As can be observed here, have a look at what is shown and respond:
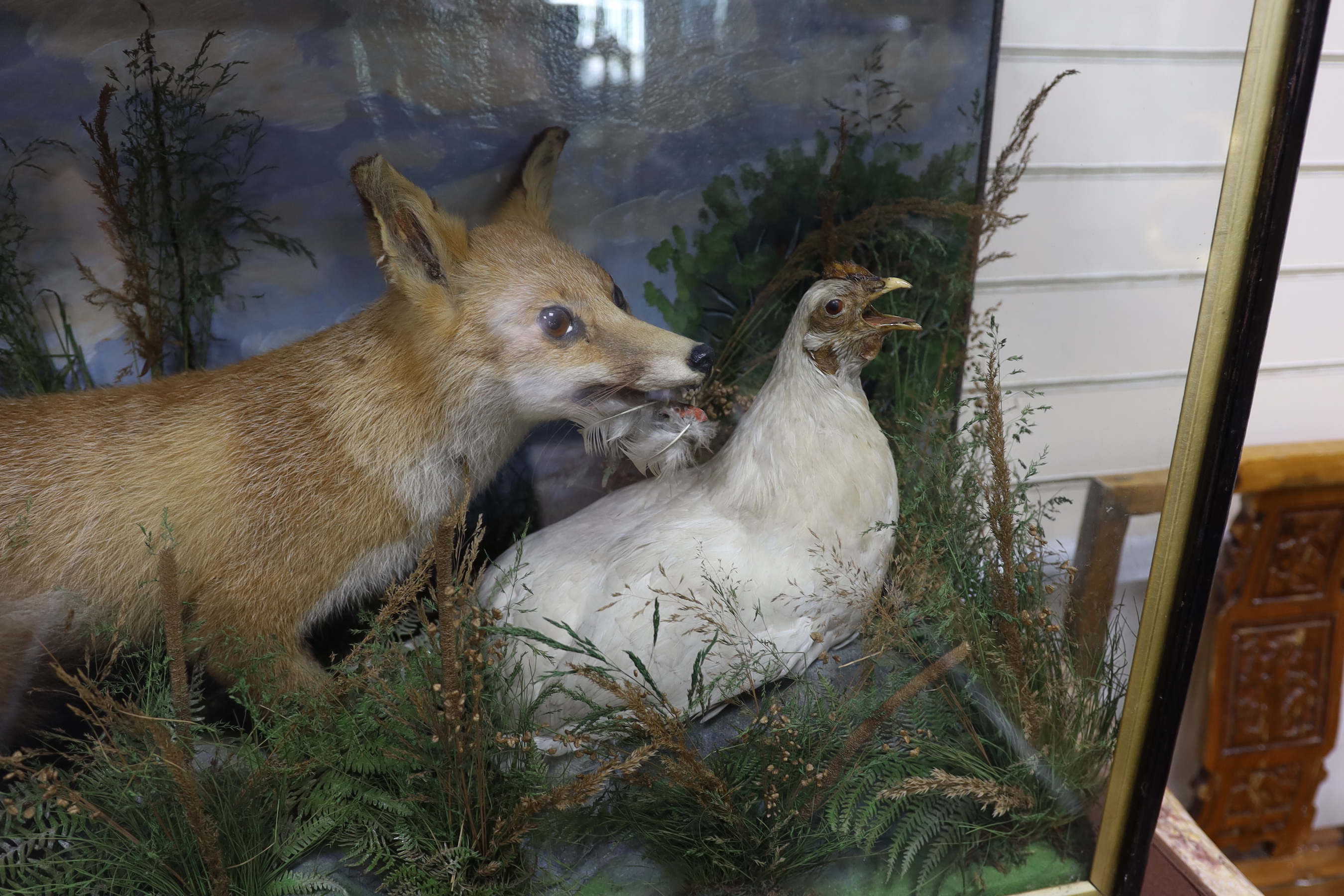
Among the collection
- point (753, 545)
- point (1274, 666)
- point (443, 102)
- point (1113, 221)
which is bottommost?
point (1274, 666)

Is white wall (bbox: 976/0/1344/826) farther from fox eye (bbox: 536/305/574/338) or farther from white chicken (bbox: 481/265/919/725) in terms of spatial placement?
fox eye (bbox: 536/305/574/338)

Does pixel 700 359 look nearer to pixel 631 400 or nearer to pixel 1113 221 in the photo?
pixel 631 400

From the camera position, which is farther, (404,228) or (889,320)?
(889,320)

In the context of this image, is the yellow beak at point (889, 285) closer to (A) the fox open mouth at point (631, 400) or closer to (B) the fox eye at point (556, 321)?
(A) the fox open mouth at point (631, 400)

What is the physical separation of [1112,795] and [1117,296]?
2.10ft

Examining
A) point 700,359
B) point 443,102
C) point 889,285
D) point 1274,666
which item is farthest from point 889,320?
point 1274,666

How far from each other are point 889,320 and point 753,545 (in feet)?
0.99

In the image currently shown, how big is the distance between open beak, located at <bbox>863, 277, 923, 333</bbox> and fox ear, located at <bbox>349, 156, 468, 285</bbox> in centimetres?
45

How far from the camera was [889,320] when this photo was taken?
0.95 meters

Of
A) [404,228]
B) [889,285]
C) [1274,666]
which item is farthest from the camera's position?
[1274,666]

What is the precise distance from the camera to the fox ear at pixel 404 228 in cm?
81

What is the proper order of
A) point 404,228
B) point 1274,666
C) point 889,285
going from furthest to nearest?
1. point 1274,666
2. point 889,285
3. point 404,228

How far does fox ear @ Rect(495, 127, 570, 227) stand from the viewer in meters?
0.86

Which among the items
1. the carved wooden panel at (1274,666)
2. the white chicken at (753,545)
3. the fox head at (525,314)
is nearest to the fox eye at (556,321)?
the fox head at (525,314)
